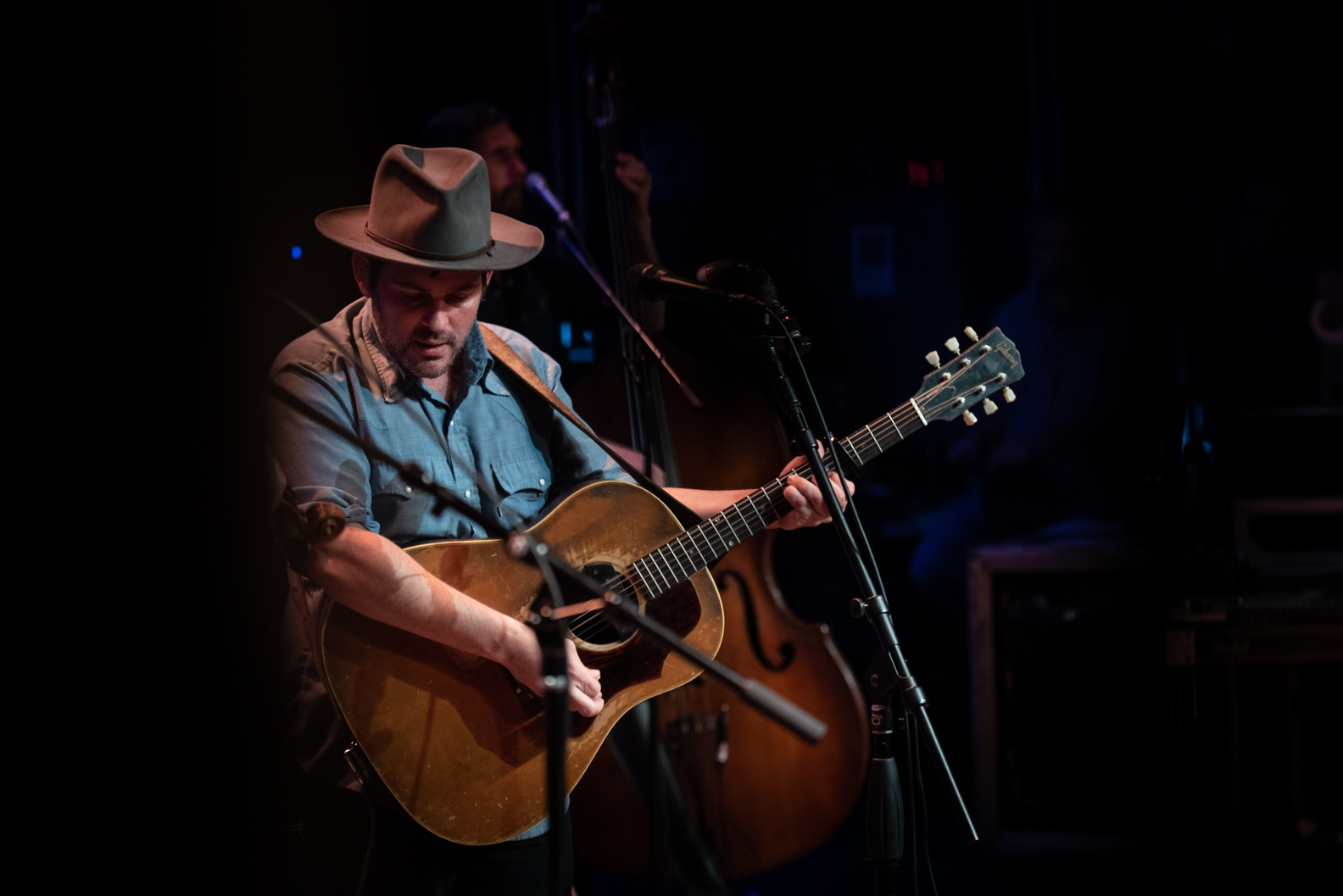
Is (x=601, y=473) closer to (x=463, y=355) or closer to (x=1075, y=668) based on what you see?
(x=463, y=355)

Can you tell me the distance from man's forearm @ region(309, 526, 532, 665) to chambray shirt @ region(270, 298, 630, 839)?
0.08m

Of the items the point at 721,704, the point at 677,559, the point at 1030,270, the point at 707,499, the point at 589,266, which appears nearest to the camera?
the point at 677,559

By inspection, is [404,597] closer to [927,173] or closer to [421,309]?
[421,309]

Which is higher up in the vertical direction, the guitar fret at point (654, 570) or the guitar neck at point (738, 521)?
the guitar neck at point (738, 521)

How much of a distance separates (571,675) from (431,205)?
3.04 feet

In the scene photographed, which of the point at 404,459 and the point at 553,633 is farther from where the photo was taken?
the point at 404,459

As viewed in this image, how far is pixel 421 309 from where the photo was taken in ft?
6.48

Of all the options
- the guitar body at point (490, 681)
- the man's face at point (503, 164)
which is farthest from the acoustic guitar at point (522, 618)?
the man's face at point (503, 164)

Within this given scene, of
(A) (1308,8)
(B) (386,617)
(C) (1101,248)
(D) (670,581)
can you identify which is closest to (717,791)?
(D) (670,581)

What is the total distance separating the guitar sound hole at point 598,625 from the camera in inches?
81.9

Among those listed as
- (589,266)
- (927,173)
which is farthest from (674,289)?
(927,173)

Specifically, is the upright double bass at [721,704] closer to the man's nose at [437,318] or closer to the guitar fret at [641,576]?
the guitar fret at [641,576]

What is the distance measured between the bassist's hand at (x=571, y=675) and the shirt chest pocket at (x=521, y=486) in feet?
0.99

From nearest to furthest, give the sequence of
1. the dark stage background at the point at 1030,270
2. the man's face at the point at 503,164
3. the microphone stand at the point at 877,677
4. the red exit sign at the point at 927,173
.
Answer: the microphone stand at the point at 877,677, the man's face at the point at 503,164, the dark stage background at the point at 1030,270, the red exit sign at the point at 927,173
